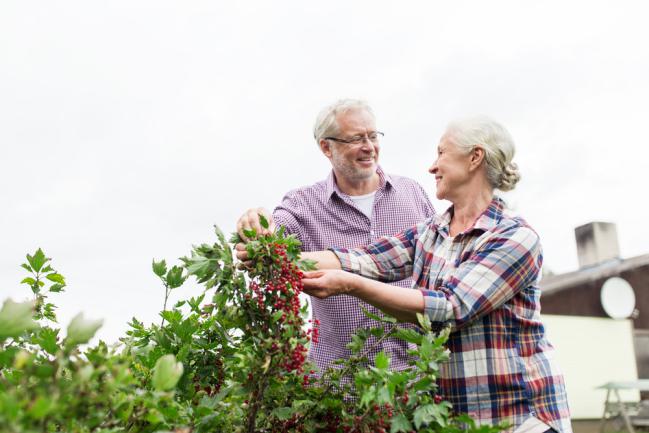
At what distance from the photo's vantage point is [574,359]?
1493 cm

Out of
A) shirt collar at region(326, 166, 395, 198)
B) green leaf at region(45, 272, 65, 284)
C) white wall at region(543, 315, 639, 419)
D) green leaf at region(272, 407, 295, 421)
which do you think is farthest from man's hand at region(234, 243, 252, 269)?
white wall at region(543, 315, 639, 419)

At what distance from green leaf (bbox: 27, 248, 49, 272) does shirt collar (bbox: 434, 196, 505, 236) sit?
4.92 ft

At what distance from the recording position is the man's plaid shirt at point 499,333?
86.9 inches

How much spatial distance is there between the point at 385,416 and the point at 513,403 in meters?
0.58

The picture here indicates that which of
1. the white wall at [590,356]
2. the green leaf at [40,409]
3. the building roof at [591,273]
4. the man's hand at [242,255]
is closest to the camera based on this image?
the green leaf at [40,409]

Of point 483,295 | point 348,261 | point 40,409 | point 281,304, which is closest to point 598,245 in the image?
point 348,261

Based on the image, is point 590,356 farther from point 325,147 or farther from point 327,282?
point 327,282

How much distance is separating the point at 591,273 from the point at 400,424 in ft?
50.8

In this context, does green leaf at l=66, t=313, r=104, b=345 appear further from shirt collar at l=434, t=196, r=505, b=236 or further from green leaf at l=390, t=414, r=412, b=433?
shirt collar at l=434, t=196, r=505, b=236

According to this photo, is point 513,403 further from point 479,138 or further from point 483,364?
point 479,138

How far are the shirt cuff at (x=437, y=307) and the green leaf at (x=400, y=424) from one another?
406mm

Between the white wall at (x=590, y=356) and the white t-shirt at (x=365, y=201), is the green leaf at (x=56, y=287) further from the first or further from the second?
the white wall at (x=590, y=356)

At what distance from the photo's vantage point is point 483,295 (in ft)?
7.21

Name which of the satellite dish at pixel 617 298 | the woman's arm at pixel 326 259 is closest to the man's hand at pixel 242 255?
the woman's arm at pixel 326 259
